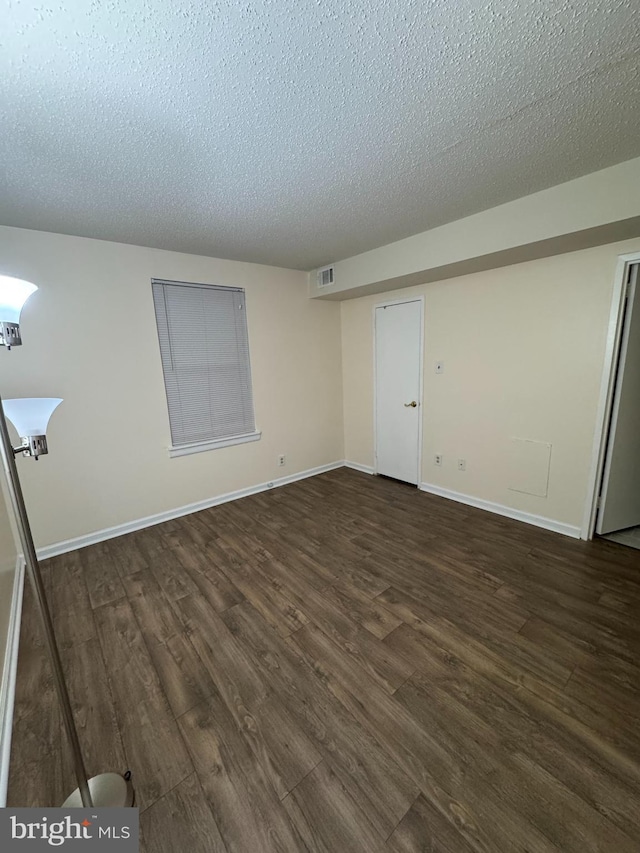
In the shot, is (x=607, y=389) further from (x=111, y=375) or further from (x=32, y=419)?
(x=111, y=375)

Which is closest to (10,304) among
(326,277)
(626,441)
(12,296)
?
(12,296)

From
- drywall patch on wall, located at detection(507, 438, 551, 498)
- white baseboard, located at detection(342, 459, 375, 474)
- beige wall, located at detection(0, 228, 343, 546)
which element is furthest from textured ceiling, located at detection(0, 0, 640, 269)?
white baseboard, located at detection(342, 459, 375, 474)

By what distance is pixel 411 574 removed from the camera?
7.61ft

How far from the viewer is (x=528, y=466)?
2906 mm

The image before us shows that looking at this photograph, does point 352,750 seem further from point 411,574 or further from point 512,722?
point 411,574

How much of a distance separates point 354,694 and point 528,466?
2.36 meters

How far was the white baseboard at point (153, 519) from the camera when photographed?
2737 millimetres

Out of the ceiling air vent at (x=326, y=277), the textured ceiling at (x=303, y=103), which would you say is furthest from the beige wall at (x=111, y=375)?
the textured ceiling at (x=303, y=103)

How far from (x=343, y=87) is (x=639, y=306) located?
2.50 meters

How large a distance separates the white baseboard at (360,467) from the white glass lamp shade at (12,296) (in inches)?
150

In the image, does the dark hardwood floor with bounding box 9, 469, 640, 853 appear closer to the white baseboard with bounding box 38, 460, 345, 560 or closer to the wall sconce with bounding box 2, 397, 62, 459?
the white baseboard with bounding box 38, 460, 345, 560

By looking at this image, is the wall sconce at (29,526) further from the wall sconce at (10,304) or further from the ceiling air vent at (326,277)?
the ceiling air vent at (326,277)

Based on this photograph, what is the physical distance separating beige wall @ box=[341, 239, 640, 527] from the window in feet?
6.14

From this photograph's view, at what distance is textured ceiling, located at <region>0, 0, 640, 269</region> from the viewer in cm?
103
